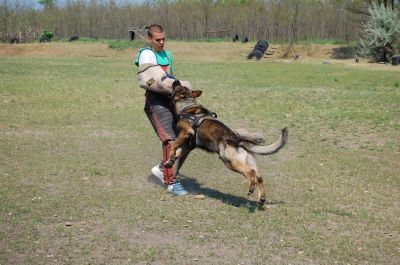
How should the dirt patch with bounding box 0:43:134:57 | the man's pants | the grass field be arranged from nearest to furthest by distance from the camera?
the grass field, the man's pants, the dirt patch with bounding box 0:43:134:57

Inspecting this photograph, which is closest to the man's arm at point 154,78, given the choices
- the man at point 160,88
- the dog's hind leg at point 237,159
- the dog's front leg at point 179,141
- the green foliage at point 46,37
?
the man at point 160,88

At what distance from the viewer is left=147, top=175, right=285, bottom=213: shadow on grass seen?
6352 mm

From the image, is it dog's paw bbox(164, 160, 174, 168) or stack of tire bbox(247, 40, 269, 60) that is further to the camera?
stack of tire bbox(247, 40, 269, 60)

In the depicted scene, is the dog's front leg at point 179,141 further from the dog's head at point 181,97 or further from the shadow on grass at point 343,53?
the shadow on grass at point 343,53

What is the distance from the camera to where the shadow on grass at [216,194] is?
250 inches

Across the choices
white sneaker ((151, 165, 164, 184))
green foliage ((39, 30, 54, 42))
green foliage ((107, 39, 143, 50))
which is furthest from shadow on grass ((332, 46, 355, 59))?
white sneaker ((151, 165, 164, 184))

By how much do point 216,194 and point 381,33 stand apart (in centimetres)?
3056

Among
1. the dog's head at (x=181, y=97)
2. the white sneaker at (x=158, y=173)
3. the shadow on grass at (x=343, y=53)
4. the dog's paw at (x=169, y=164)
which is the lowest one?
the white sneaker at (x=158, y=173)

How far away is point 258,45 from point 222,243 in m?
35.5

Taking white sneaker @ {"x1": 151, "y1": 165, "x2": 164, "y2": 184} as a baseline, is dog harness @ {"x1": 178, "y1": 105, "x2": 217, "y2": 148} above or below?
above

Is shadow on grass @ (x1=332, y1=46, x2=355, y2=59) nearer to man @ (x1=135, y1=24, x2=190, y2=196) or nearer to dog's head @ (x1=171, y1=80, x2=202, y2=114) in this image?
man @ (x1=135, y1=24, x2=190, y2=196)

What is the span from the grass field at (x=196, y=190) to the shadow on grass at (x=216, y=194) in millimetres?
24

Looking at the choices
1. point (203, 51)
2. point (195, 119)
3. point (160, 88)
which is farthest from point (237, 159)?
point (203, 51)

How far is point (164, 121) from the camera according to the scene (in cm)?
680
